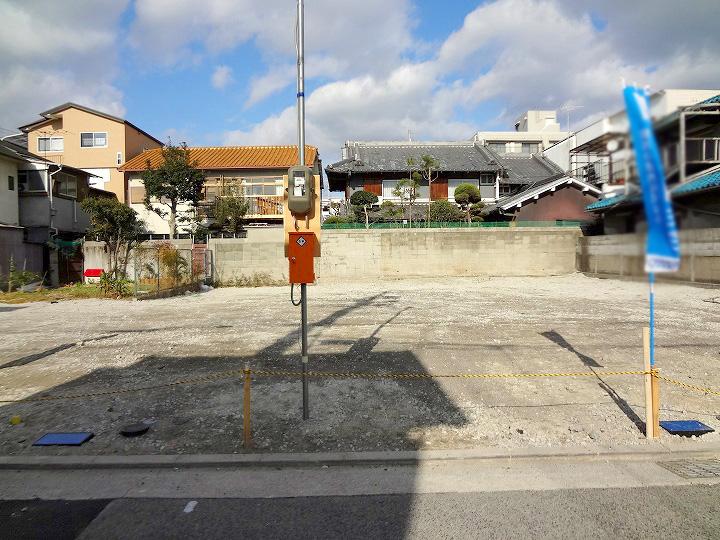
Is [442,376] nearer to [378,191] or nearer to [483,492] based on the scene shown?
[483,492]

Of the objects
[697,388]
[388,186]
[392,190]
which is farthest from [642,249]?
[388,186]

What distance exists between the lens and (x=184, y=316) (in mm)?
11914

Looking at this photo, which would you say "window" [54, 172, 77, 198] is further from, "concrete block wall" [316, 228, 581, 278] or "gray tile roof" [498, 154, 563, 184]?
"gray tile roof" [498, 154, 563, 184]

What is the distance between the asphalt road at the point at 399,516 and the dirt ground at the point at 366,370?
87cm

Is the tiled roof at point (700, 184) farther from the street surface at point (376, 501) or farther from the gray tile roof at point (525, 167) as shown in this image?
the gray tile roof at point (525, 167)

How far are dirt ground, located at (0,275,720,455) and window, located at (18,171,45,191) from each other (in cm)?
1279

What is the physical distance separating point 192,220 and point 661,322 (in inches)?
897

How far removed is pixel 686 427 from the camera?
4.62m

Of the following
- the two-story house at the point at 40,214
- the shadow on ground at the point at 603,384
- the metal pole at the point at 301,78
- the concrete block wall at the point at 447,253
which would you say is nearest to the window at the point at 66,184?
the two-story house at the point at 40,214

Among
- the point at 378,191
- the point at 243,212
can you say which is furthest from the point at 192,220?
the point at 378,191

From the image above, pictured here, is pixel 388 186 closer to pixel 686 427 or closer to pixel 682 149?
pixel 686 427

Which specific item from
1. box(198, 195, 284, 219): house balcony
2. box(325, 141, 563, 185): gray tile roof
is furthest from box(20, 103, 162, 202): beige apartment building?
box(325, 141, 563, 185): gray tile roof

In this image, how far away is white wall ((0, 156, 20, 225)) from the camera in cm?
2083

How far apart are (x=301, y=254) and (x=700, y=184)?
3829 millimetres
